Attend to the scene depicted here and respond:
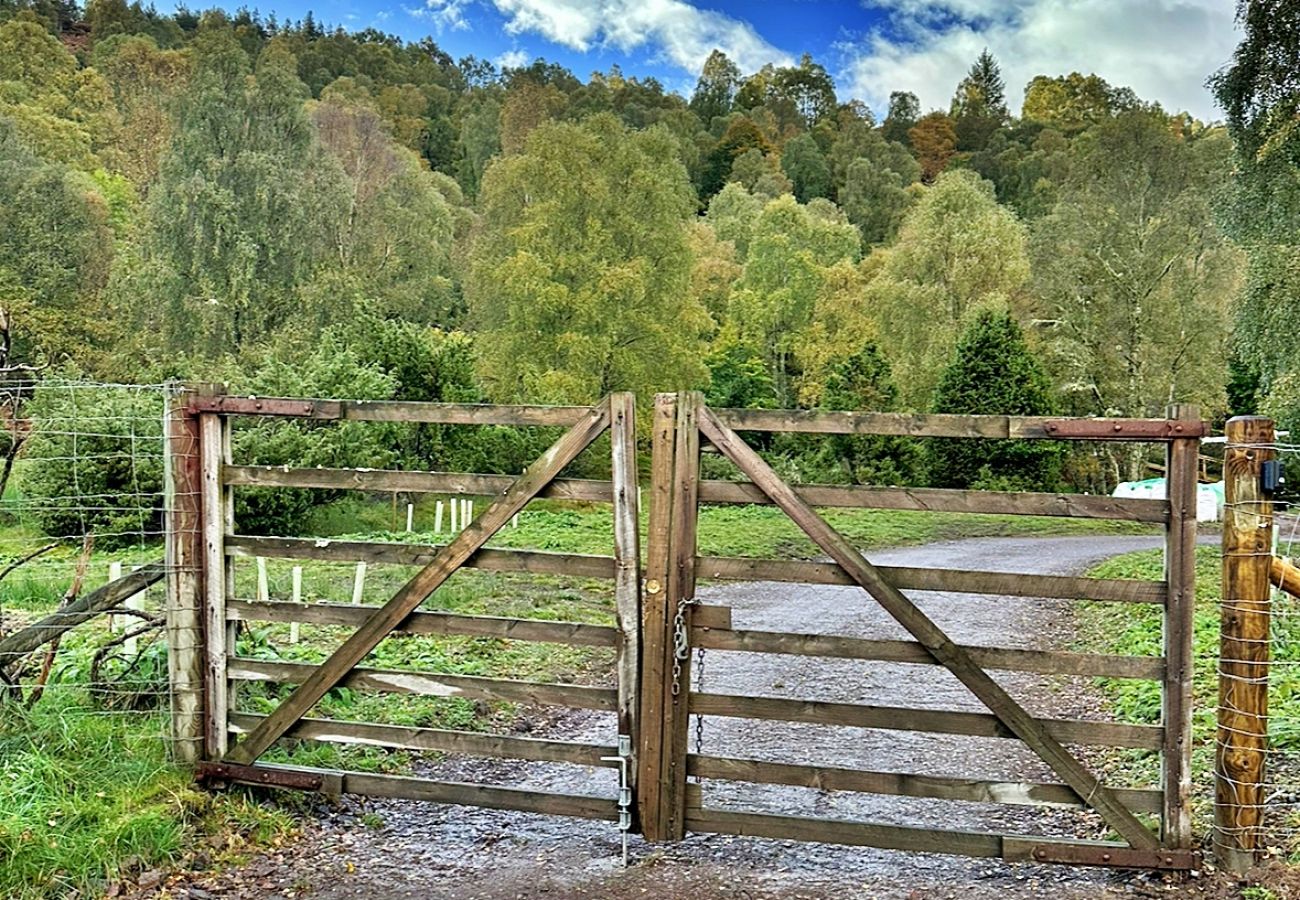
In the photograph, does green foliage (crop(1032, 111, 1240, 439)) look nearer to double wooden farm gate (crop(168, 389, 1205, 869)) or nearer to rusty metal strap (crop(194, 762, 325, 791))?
double wooden farm gate (crop(168, 389, 1205, 869))

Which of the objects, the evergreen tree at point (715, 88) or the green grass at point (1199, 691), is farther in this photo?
the evergreen tree at point (715, 88)

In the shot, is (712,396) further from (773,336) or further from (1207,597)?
(1207,597)

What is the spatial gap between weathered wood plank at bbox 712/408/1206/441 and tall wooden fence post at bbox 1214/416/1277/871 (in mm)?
344

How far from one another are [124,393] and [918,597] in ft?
48.1

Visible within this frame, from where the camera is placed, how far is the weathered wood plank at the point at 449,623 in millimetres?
4562

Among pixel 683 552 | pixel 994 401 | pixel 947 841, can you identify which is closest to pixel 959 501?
pixel 683 552

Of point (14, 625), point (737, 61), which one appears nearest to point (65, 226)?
point (14, 625)

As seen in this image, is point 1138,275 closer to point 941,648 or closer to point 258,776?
point 941,648

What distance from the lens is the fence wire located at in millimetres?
5137

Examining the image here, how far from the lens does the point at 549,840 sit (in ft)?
15.8

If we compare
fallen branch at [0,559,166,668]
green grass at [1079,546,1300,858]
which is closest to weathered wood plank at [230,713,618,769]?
fallen branch at [0,559,166,668]

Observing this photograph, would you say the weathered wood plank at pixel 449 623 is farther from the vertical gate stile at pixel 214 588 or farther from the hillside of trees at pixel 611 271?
the hillside of trees at pixel 611 271

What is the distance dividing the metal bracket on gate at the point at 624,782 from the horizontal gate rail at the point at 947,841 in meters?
0.36

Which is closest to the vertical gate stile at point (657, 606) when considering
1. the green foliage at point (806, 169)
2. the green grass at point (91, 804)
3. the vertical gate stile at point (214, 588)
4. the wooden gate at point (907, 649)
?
the wooden gate at point (907, 649)
